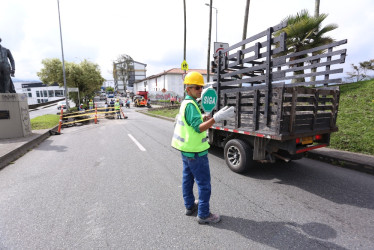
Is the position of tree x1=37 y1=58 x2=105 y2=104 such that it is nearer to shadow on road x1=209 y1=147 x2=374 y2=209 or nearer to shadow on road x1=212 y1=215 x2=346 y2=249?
shadow on road x1=209 y1=147 x2=374 y2=209

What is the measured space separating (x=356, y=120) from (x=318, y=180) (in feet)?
13.8

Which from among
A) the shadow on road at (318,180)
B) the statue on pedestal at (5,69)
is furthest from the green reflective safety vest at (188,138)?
the statue on pedestal at (5,69)

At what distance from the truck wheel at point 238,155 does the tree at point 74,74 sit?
84.6 ft

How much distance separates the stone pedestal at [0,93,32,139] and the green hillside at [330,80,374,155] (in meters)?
11.0

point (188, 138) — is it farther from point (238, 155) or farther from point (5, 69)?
point (5, 69)

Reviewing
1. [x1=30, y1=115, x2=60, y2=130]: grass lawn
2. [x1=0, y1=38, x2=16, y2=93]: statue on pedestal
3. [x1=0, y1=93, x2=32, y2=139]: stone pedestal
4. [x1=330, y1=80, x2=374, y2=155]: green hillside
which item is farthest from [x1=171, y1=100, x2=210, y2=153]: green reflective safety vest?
[x1=30, y1=115, x2=60, y2=130]: grass lawn

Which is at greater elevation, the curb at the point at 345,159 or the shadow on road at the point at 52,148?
the curb at the point at 345,159

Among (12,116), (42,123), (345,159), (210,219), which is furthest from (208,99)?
(42,123)

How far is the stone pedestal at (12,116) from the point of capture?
752 cm

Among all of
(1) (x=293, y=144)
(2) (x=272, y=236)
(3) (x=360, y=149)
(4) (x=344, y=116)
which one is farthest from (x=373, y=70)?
(2) (x=272, y=236)

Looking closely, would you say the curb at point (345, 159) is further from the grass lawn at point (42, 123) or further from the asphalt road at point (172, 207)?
the grass lawn at point (42, 123)

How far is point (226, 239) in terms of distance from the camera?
7.66ft

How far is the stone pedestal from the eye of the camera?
7.52 meters

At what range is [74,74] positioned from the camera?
25875 mm
